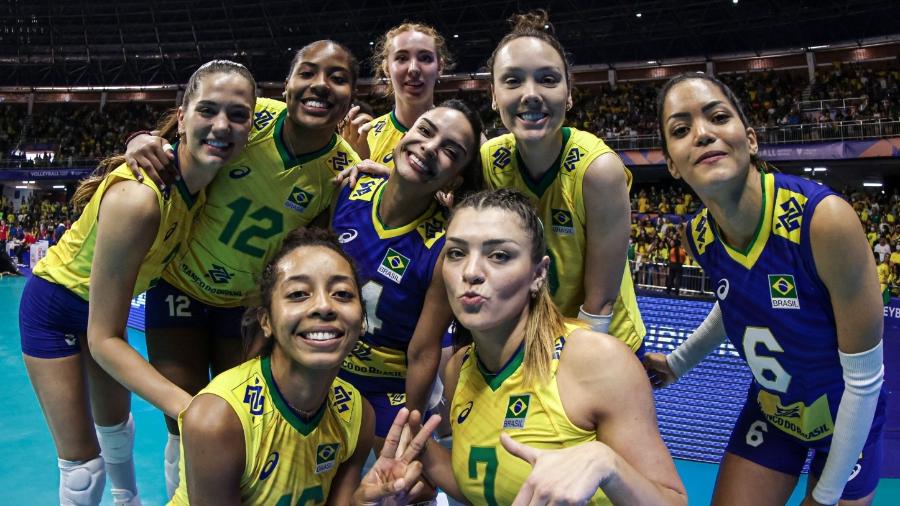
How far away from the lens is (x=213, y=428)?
2.31 m

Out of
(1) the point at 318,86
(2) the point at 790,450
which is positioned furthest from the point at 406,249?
(2) the point at 790,450

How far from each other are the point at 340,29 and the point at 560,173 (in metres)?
29.2

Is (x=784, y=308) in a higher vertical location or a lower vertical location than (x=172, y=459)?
higher

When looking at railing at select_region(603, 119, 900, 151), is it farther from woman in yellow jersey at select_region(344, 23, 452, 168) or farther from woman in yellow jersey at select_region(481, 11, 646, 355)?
woman in yellow jersey at select_region(481, 11, 646, 355)

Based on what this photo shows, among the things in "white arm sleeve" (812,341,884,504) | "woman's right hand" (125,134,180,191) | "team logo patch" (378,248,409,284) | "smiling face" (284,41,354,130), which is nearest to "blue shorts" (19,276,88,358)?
"woman's right hand" (125,134,180,191)

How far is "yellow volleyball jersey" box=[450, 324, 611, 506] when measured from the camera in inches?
87.4

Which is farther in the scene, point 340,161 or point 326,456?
point 340,161

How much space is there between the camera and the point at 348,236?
332 cm

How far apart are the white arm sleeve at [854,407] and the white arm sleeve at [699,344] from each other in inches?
31.7

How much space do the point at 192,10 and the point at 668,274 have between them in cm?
2669

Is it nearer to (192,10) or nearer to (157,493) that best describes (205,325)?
(157,493)

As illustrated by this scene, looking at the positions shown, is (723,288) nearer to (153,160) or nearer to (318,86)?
(318,86)

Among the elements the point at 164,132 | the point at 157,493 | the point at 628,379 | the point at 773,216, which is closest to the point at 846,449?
the point at 773,216

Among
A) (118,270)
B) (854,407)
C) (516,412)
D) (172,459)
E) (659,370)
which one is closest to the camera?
(516,412)
